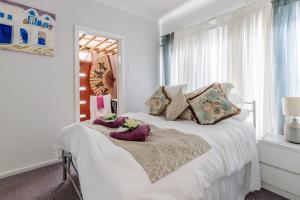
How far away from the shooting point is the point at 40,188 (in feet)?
6.12

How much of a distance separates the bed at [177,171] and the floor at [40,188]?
36 cm

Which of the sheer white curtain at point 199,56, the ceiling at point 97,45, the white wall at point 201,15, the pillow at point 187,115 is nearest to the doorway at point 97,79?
the ceiling at point 97,45

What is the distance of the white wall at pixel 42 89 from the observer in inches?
83.4

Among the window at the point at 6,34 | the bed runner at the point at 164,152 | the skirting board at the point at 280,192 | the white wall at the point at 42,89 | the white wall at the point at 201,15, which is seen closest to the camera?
the bed runner at the point at 164,152

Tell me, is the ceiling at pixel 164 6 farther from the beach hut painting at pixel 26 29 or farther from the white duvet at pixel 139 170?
the white duvet at pixel 139 170

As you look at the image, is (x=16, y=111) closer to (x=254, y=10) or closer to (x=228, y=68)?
(x=228, y=68)

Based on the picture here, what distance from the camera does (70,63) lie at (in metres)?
2.58

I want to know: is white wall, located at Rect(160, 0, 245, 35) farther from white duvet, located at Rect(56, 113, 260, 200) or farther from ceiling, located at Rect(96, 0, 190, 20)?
white duvet, located at Rect(56, 113, 260, 200)

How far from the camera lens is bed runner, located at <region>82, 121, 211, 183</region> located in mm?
957

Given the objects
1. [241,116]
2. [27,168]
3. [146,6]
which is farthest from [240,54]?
[27,168]

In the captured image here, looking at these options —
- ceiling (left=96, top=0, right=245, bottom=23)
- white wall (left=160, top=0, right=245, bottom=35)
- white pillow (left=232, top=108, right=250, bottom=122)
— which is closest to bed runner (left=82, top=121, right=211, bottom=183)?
white pillow (left=232, top=108, right=250, bottom=122)

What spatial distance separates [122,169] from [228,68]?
90.0 inches

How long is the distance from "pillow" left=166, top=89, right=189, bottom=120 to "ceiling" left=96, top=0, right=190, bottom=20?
186 centimetres

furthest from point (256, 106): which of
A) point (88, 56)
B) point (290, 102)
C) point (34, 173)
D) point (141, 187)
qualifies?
point (88, 56)
